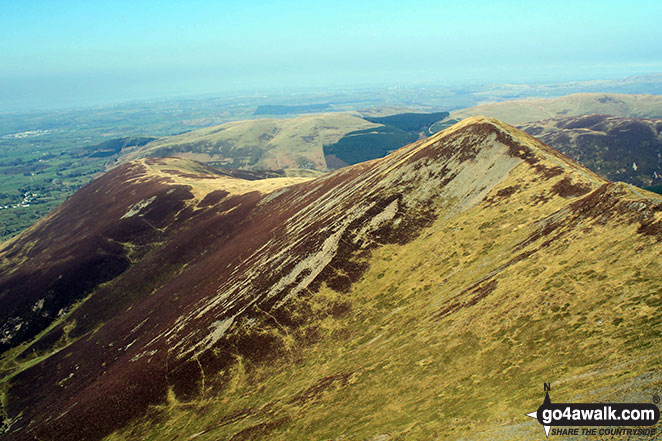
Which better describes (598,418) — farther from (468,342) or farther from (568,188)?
(568,188)

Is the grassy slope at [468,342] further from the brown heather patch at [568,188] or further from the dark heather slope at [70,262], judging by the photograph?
the dark heather slope at [70,262]

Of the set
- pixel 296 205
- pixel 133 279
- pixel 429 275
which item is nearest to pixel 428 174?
pixel 429 275

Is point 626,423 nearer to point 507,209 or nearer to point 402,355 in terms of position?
point 402,355

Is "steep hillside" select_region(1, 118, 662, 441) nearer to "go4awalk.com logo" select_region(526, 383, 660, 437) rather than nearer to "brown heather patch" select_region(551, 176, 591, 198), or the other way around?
"brown heather patch" select_region(551, 176, 591, 198)

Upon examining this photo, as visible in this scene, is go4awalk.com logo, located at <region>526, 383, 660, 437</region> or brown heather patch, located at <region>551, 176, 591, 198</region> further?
brown heather patch, located at <region>551, 176, 591, 198</region>

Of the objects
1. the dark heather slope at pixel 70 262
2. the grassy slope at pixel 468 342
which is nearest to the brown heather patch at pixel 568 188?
the grassy slope at pixel 468 342

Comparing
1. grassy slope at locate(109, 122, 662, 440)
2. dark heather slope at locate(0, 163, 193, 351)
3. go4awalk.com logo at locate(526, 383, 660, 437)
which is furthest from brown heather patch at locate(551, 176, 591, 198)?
dark heather slope at locate(0, 163, 193, 351)
